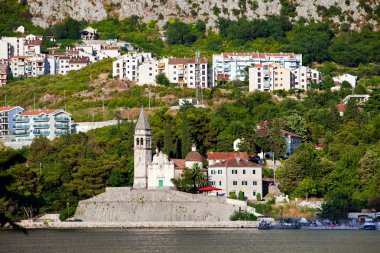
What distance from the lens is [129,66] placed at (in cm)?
11438

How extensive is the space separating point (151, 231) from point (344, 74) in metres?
58.6

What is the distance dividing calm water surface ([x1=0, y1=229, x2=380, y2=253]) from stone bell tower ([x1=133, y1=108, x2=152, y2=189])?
8.82 meters

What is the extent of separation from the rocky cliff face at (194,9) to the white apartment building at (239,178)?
68483mm

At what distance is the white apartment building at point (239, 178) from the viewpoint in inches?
2990

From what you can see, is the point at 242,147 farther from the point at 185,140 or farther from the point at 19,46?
the point at 19,46

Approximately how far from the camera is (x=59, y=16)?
477 ft

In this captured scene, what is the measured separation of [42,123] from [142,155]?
29.3 m

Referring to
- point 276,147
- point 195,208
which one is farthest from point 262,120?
point 195,208

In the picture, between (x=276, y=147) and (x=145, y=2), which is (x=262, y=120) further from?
(x=145, y=2)

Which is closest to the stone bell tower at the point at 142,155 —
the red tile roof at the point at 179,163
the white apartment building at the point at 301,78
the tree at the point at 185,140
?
the red tile roof at the point at 179,163

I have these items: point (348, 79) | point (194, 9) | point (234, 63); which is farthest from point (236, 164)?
point (194, 9)

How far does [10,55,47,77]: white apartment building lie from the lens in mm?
127125

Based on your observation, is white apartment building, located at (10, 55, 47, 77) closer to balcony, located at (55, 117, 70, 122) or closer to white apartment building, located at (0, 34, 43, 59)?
white apartment building, located at (0, 34, 43, 59)

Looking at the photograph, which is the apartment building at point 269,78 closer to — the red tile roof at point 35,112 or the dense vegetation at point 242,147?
the dense vegetation at point 242,147
